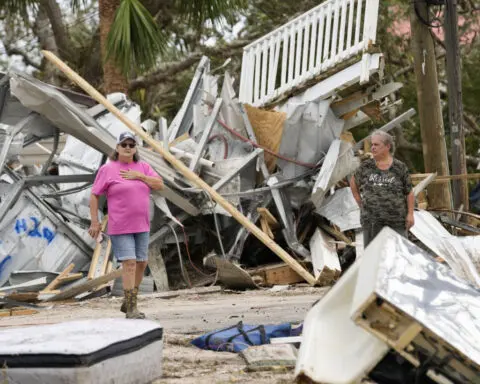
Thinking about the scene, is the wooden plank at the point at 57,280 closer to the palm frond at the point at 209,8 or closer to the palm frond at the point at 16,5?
the palm frond at the point at 209,8

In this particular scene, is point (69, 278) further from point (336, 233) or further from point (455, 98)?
point (455, 98)

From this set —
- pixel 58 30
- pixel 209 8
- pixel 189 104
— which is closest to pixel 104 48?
pixel 209 8

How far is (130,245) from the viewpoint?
8328 millimetres

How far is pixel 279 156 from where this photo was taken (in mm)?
13492

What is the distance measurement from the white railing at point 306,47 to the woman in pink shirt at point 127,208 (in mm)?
5782

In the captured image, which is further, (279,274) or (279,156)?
(279,156)

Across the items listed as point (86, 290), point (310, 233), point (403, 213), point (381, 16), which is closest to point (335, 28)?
point (310, 233)

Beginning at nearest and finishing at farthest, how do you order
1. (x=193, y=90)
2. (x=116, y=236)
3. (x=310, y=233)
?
(x=116, y=236) → (x=310, y=233) → (x=193, y=90)

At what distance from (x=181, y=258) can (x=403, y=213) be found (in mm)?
5365

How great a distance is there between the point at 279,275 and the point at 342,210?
57.7 inches

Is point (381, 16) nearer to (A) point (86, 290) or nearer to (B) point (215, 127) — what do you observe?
(B) point (215, 127)

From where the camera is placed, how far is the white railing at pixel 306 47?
13.6 metres

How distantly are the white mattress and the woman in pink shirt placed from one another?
247 centimetres

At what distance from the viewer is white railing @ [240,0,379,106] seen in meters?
13.6
